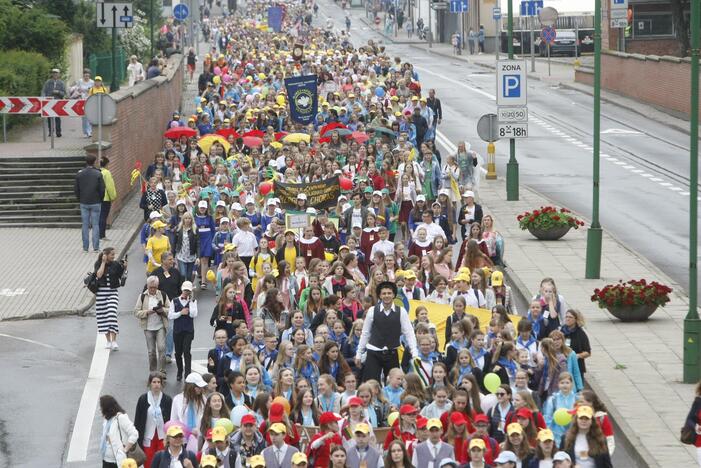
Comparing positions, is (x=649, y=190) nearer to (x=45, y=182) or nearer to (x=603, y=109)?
(x=45, y=182)

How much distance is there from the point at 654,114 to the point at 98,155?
92.4 feet

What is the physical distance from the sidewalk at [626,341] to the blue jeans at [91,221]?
7.69 m

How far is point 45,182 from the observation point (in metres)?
34.9

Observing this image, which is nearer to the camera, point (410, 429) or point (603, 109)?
point (410, 429)

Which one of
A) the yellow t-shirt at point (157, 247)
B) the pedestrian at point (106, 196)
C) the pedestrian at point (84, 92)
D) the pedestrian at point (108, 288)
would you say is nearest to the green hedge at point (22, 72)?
the pedestrian at point (84, 92)

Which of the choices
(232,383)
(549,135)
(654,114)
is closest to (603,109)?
(654,114)

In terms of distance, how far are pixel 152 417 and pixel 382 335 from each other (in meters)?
3.33

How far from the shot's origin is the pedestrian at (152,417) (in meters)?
16.4

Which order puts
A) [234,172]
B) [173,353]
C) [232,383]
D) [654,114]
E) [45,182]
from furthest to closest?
1. [654,114]
2. [45,182]
3. [234,172]
4. [173,353]
5. [232,383]

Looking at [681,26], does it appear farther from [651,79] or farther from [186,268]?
[186,268]

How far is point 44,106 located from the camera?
35938mm

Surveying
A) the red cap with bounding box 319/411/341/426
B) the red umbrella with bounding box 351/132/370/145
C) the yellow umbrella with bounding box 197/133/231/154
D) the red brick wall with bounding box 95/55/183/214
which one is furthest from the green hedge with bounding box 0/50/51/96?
the red cap with bounding box 319/411/341/426

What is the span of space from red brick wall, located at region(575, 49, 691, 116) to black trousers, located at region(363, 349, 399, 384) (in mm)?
36737

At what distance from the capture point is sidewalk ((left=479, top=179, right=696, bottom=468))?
18297 millimetres
